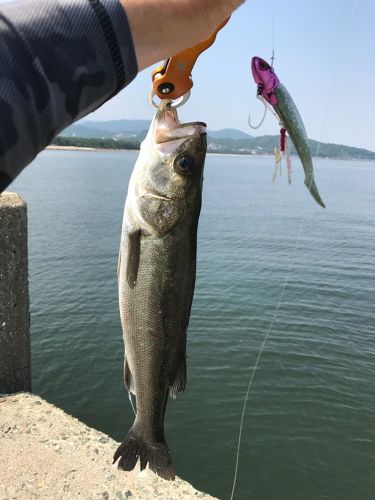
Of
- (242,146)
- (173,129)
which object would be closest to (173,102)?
(173,129)

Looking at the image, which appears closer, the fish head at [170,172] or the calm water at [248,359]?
the fish head at [170,172]

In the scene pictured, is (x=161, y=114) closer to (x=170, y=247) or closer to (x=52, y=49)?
(x=170, y=247)

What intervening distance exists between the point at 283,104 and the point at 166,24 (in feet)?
8.33

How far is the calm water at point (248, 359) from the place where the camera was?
7.49 meters

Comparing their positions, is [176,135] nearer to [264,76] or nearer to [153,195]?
[153,195]

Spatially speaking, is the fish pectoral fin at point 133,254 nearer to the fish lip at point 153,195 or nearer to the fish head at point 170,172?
the fish head at point 170,172

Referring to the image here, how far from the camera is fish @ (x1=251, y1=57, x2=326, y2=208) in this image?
A: 3.52 metres

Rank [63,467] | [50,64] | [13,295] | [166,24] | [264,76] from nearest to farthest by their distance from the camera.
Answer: [50,64], [166,24], [264,76], [63,467], [13,295]

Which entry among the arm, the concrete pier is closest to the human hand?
the arm

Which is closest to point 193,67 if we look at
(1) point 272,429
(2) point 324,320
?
(1) point 272,429

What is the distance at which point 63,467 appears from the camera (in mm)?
3941

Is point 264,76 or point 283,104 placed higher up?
point 264,76

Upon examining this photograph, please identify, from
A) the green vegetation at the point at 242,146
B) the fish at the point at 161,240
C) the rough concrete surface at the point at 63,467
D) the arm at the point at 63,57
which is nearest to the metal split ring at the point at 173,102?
the fish at the point at 161,240

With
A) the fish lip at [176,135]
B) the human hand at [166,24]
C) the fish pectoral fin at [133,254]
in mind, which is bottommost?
the fish pectoral fin at [133,254]
